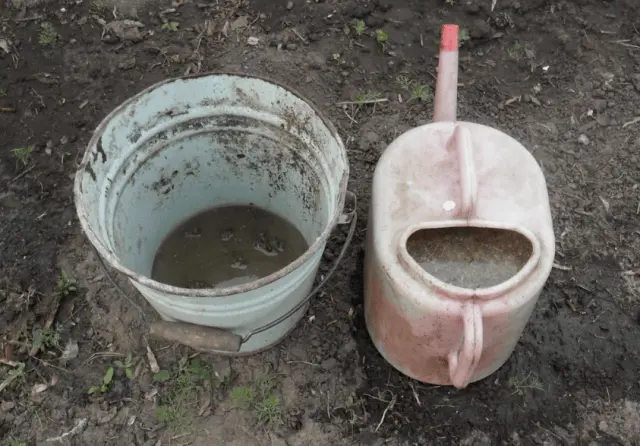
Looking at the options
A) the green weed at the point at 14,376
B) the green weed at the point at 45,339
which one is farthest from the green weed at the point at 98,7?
the green weed at the point at 14,376

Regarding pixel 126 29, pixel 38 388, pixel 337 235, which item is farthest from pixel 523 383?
pixel 126 29

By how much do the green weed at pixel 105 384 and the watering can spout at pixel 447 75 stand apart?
1460 mm

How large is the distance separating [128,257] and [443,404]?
121cm

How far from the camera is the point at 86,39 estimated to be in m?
2.84

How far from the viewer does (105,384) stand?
2.05m

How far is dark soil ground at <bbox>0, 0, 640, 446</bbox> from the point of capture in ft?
6.54

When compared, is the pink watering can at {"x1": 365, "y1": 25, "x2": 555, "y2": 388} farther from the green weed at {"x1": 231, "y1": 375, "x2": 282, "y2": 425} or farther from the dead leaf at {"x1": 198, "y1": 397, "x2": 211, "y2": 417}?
the dead leaf at {"x1": 198, "y1": 397, "x2": 211, "y2": 417}

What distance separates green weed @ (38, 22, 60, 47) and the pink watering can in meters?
1.96

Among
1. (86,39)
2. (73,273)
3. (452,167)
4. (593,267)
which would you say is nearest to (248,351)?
(73,273)

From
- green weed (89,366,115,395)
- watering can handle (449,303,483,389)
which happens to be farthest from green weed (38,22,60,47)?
watering can handle (449,303,483,389)

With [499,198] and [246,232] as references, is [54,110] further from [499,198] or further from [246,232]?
[499,198]

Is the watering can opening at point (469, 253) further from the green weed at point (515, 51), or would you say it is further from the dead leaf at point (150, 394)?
the green weed at point (515, 51)

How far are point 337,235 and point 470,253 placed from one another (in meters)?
0.72

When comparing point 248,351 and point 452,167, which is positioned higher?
point 452,167
